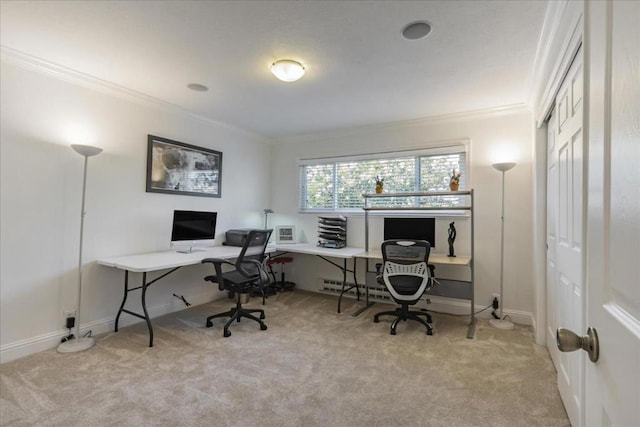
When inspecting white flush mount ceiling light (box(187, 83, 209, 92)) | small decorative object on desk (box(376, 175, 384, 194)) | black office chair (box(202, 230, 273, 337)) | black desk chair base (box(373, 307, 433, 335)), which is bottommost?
black desk chair base (box(373, 307, 433, 335))

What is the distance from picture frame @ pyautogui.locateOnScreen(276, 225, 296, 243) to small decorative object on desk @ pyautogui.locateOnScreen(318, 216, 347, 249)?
588mm

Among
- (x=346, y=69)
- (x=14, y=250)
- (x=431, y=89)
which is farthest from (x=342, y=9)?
(x=14, y=250)

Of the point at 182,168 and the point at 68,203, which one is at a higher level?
the point at 182,168

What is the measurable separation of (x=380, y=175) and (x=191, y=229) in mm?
2528

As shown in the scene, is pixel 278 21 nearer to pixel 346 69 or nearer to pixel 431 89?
pixel 346 69

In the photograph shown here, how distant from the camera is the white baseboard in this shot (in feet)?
7.94

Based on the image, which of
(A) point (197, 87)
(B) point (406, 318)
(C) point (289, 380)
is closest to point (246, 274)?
(C) point (289, 380)

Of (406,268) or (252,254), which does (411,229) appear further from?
(252,254)

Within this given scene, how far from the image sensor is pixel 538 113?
2764 mm

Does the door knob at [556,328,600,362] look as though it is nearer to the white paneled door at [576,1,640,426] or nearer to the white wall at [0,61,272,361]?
the white paneled door at [576,1,640,426]

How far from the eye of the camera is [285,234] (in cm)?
471

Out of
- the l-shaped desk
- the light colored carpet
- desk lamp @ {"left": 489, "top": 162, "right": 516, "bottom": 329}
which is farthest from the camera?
desk lamp @ {"left": 489, "top": 162, "right": 516, "bottom": 329}

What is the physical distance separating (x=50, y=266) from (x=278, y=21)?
275 cm

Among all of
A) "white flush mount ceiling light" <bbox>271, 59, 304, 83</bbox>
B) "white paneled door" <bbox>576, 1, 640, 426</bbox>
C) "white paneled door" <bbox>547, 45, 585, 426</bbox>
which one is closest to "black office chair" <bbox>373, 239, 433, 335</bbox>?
"white paneled door" <bbox>547, 45, 585, 426</bbox>
